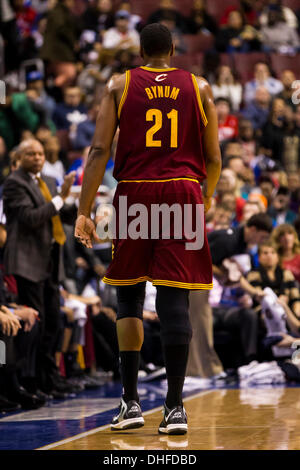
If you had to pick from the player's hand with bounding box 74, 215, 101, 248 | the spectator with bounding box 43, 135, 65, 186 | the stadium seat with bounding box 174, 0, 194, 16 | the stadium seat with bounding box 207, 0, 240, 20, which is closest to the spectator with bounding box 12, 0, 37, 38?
the stadium seat with bounding box 174, 0, 194, 16

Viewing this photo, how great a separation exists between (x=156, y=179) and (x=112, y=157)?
6.41 meters

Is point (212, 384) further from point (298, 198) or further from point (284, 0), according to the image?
point (284, 0)

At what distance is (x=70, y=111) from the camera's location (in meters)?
13.5

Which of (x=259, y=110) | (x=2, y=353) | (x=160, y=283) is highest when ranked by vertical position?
(x=259, y=110)

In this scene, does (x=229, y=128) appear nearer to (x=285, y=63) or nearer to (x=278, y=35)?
(x=285, y=63)

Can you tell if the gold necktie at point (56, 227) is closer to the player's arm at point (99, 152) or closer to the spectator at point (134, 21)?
the player's arm at point (99, 152)

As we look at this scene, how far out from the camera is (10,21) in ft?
50.0

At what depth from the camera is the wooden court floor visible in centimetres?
404

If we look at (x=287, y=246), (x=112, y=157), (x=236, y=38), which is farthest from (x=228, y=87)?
(x=287, y=246)

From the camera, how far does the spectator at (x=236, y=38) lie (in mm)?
15219

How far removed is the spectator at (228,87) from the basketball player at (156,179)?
9.10 m

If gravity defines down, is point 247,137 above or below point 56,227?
above
